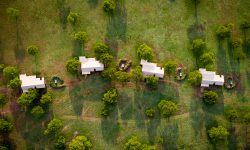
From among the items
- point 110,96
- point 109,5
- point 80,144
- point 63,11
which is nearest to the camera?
point 80,144

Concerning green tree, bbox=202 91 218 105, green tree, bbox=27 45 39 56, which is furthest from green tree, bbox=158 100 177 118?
green tree, bbox=27 45 39 56

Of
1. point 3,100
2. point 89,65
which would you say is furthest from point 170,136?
point 3,100

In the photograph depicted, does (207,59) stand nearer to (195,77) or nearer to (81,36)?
(195,77)

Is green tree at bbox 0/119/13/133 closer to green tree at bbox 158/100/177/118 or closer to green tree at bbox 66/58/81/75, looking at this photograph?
green tree at bbox 66/58/81/75

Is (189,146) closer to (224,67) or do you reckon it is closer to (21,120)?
(224,67)

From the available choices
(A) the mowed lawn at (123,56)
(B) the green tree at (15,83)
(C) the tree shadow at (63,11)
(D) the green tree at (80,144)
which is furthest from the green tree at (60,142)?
(C) the tree shadow at (63,11)

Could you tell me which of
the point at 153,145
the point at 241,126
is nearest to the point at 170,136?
the point at 153,145
